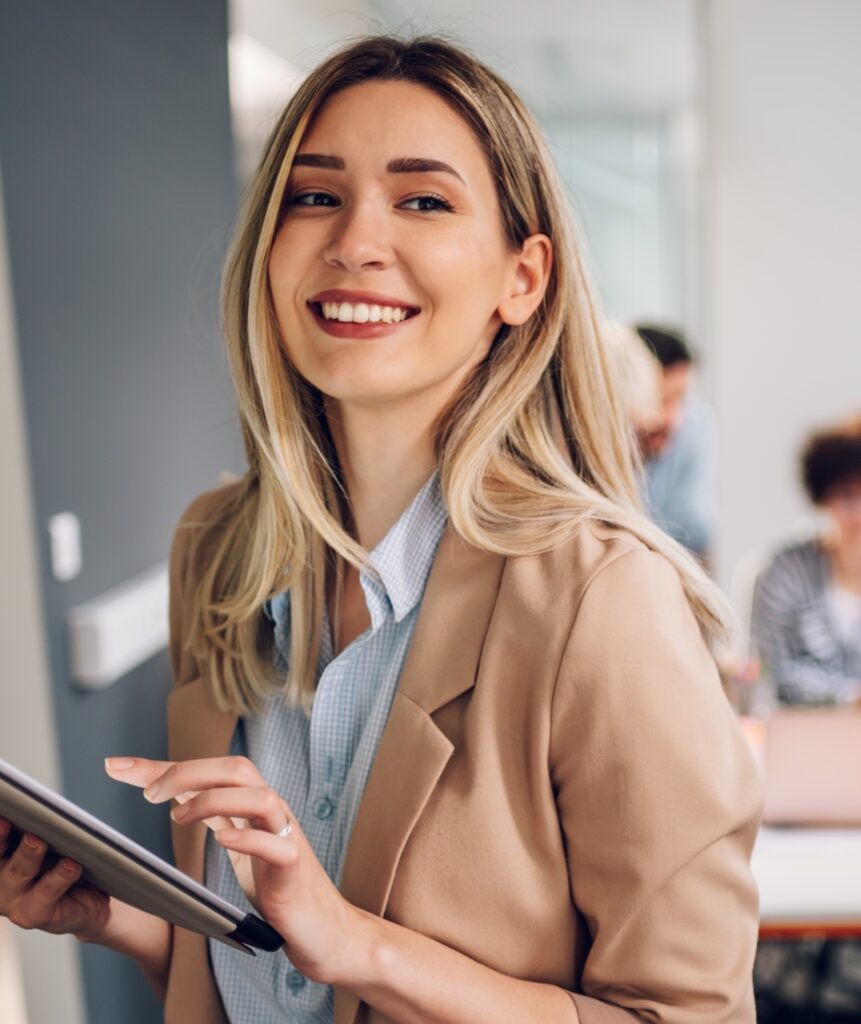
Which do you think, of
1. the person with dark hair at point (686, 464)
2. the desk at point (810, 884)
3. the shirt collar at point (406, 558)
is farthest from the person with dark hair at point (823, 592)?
the shirt collar at point (406, 558)

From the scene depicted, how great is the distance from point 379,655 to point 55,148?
1.39 metres

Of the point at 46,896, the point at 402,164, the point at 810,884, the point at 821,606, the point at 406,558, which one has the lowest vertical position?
the point at 810,884

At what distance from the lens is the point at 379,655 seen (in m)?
0.96

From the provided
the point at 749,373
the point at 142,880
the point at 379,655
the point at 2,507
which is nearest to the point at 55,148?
the point at 2,507

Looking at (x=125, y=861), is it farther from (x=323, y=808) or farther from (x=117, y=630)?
(x=117, y=630)

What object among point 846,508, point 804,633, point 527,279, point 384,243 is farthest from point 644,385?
point 384,243

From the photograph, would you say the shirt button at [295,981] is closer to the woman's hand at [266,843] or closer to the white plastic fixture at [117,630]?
the woman's hand at [266,843]

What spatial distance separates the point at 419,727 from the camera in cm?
87

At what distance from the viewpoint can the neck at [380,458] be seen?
95 cm

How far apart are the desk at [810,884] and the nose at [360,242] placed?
1.46m

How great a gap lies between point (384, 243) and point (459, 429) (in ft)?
0.55

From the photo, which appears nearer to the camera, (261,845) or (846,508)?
(261,845)

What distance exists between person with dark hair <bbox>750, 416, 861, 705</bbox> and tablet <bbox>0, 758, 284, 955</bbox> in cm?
251

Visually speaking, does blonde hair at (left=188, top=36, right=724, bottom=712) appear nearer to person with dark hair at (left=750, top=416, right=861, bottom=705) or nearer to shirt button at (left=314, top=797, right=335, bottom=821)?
shirt button at (left=314, top=797, right=335, bottom=821)
